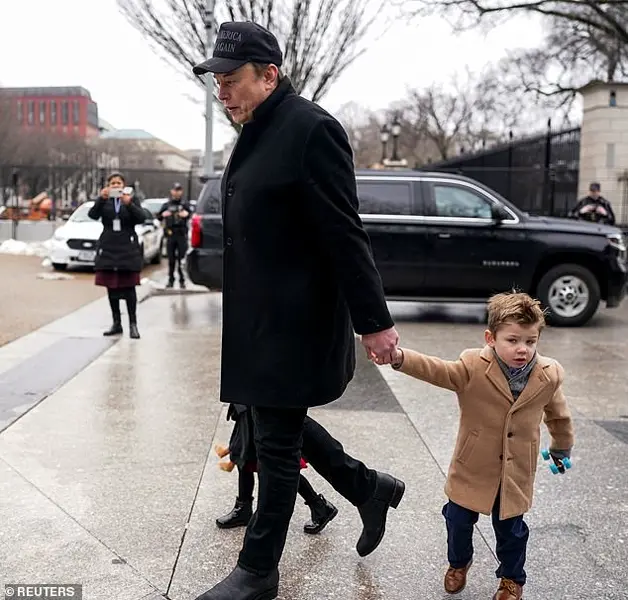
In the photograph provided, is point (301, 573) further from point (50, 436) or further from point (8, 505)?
point (50, 436)

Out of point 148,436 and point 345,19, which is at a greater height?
point 345,19

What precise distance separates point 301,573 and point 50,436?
2.30 meters

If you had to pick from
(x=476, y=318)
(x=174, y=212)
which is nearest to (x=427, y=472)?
(x=476, y=318)

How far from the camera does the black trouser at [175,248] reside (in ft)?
45.4

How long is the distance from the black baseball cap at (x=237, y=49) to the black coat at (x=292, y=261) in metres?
0.16

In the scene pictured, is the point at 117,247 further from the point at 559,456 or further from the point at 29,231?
the point at 29,231

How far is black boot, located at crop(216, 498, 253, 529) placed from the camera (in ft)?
11.5

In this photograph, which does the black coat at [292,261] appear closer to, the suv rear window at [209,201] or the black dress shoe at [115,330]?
the black dress shoe at [115,330]

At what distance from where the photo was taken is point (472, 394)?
2863 millimetres

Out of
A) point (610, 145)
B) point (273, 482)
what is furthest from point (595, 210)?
point (273, 482)

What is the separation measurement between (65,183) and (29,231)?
7.56 metres

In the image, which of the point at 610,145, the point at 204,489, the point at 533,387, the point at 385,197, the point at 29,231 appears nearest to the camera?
the point at 533,387

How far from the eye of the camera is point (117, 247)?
8422 millimetres

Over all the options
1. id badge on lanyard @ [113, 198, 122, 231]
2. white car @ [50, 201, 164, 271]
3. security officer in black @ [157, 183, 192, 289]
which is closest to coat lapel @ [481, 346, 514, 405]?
id badge on lanyard @ [113, 198, 122, 231]
